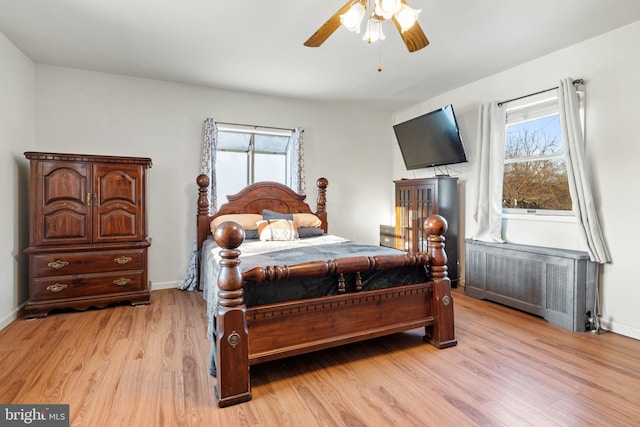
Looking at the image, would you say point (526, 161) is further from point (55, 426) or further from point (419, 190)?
point (55, 426)

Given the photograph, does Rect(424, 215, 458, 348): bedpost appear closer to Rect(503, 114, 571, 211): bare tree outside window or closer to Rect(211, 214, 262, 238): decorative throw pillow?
Rect(503, 114, 571, 211): bare tree outside window

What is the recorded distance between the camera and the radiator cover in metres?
2.91

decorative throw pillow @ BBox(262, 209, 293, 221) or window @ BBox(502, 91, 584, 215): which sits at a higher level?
window @ BBox(502, 91, 584, 215)

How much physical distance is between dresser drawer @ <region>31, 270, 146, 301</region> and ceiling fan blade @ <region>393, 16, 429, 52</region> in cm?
338

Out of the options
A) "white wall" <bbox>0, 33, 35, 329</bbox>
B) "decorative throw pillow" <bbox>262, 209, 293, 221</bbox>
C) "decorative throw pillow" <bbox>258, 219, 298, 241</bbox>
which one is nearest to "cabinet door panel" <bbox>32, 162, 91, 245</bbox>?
"white wall" <bbox>0, 33, 35, 329</bbox>

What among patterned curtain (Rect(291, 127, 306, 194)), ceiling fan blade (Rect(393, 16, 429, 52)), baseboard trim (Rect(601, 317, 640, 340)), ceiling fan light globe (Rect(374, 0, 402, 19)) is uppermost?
ceiling fan blade (Rect(393, 16, 429, 52))

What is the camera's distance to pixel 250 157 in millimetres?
4797

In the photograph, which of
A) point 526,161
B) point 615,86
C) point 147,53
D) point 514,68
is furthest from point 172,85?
point 615,86

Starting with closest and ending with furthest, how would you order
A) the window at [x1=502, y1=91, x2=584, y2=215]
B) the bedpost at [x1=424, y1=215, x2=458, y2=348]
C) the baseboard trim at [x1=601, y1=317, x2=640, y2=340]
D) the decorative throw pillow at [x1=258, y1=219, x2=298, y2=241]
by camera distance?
the bedpost at [x1=424, y1=215, x2=458, y2=348]
the baseboard trim at [x1=601, y1=317, x2=640, y2=340]
the window at [x1=502, y1=91, x2=584, y2=215]
the decorative throw pillow at [x1=258, y1=219, x2=298, y2=241]

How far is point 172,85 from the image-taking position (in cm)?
426

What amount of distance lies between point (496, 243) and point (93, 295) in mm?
4355

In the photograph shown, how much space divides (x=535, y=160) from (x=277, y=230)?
9.76ft

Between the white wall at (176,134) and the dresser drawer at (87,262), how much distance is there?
66 centimetres

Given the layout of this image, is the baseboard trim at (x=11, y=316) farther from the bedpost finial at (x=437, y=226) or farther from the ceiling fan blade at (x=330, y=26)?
the bedpost finial at (x=437, y=226)
